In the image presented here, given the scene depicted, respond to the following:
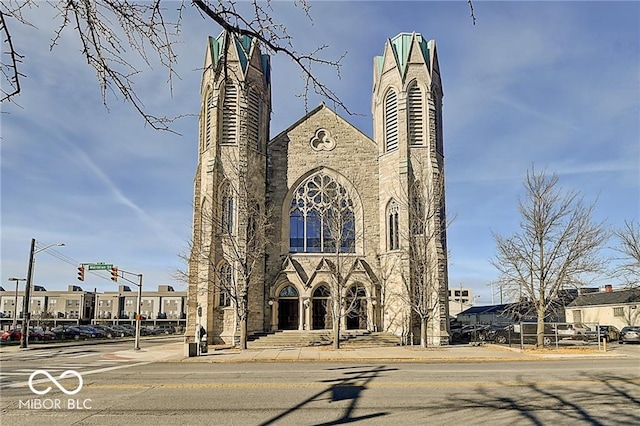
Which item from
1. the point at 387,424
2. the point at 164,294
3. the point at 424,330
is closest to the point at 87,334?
the point at 424,330

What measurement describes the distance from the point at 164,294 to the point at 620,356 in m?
100.0

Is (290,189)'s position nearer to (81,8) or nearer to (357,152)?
(357,152)

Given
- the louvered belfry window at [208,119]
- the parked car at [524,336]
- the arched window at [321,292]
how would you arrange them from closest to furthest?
1. the parked car at [524,336]
2. the arched window at [321,292]
3. the louvered belfry window at [208,119]

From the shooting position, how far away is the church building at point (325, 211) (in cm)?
3011

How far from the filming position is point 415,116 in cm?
3331

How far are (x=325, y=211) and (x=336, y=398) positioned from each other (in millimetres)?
22448

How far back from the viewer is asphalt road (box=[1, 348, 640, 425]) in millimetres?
8758

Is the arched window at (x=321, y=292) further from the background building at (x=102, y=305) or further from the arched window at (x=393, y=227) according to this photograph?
the background building at (x=102, y=305)

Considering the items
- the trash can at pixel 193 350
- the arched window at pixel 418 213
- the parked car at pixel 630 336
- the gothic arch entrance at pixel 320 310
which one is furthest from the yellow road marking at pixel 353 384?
the parked car at pixel 630 336

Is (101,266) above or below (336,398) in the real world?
above

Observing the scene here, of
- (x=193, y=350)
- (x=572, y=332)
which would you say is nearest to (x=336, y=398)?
(x=193, y=350)

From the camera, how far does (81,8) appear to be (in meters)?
3.79

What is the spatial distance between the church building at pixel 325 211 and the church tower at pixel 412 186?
77 mm

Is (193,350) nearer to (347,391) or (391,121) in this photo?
(347,391)
